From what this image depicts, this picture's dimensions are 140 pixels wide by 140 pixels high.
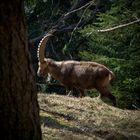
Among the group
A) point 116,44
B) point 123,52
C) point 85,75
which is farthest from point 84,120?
point 116,44

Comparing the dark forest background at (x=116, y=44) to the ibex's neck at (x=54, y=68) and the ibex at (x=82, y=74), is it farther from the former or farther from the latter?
the ibex's neck at (x=54, y=68)

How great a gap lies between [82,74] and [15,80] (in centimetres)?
640

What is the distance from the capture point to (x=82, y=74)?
1150 cm

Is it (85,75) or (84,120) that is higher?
(85,75)

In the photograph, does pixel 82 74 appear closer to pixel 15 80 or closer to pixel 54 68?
pixel 54 68

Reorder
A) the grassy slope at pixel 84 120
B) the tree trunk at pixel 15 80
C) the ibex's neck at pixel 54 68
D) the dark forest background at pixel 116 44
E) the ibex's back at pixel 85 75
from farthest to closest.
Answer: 1. the dark forest background at pixel 116 44
2. the ibex's neck at pixel 54 68
3. the ibex's back at pixel 85 75
4. the grassy slope at pixel 84 120
5. the tree trunk at pixel 15 80

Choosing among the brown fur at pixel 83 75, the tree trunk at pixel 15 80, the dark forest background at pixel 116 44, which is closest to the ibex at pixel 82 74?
the brown fur at pixel 83 75

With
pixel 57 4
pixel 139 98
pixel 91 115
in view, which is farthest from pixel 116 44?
pixel 91 115

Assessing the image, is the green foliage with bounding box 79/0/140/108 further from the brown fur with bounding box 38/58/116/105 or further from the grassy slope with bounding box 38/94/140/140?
the grassy slope with bounding box 38/94/140/140

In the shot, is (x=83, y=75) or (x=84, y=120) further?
(x=83, y=75)

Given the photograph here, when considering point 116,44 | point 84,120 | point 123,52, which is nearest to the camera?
point 84,120

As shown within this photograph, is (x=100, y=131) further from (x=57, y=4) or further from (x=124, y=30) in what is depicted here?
(x=57, y=4)

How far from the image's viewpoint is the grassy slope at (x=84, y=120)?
705 cm

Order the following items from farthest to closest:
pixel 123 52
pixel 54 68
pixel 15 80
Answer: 1. pixel 123 52
2. pixel 54 68
3. pixel 15 80
